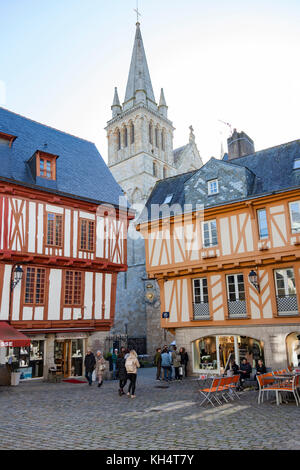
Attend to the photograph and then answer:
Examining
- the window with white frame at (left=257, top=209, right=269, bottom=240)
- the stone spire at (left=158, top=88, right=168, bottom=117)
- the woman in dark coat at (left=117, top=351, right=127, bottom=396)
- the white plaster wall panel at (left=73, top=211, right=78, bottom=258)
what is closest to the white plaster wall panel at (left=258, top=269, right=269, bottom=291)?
the window with white frame at (left=257, top=209, right=269, bottom=240)

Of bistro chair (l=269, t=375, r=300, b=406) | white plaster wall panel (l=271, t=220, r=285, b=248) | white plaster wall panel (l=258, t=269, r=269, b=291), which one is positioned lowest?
bistro chair (l=269, t=375, r=300, b=406)

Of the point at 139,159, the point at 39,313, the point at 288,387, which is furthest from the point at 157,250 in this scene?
the point at 139,159

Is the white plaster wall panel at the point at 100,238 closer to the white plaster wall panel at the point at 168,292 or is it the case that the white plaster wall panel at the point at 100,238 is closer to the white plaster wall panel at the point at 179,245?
the white plaster wall panel at the point at 168,292

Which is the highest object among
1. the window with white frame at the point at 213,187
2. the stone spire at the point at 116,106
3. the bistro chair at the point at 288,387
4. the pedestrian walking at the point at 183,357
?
the stone spire at the point at 116,106

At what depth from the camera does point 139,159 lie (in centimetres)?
4050

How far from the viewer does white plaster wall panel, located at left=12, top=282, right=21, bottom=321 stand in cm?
1510

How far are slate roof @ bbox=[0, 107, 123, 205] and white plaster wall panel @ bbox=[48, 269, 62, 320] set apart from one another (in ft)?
11.6

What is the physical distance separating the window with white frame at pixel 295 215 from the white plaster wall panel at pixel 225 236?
8.60 ft

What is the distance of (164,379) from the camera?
52.8 ft

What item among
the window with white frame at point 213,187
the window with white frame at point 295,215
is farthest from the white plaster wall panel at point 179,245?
the window with white frame at point 295,215

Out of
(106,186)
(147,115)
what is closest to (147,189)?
(147,115)

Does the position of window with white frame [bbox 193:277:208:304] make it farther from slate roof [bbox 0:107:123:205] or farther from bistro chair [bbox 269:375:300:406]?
bistro chair [bbox 269:375:300:406]

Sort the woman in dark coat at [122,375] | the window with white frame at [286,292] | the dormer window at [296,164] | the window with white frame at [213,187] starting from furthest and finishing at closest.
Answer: the window with white frame at [213,187] → the dormer window at [296,164] → the window with white frame at [286,292] → the woman in dark coat at [122,375]

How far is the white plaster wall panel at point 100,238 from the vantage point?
18.2 m
